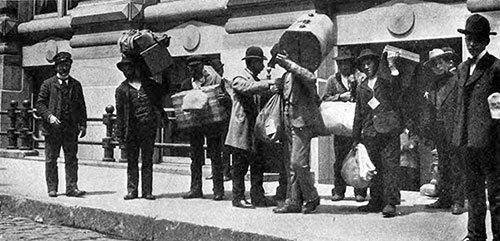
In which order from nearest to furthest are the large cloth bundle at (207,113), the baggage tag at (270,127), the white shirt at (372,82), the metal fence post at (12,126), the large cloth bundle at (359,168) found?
the large cloth bundle at (359,168)
the baggage tag at (270,127)
the white shirt at (372,82)
the large cloth bundle at (207,113)
the metal fence post at (12,126)

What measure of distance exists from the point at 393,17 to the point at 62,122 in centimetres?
524

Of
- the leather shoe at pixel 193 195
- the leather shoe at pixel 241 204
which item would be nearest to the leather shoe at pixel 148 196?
the leather shoe at pixel 193 195

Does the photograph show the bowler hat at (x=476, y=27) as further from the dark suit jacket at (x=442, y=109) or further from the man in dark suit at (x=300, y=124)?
the man in dark suit at (x=300, y=124)

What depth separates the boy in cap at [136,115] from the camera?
8.16 metres

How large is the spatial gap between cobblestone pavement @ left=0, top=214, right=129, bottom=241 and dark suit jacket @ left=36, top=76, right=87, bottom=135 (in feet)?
4.52

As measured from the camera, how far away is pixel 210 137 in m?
8.30

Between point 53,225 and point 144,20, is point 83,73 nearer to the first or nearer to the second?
point 144,20

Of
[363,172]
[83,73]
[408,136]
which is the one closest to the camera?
[363,172]

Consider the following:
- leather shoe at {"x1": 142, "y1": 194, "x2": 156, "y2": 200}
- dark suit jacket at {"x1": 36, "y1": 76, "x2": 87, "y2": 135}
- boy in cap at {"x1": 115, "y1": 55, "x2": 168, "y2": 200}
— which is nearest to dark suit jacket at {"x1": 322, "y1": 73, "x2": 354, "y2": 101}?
boy in cap at {"x1": 115, "y1": 55, "x2": 168, "y2": 200}

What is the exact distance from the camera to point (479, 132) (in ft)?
17.3

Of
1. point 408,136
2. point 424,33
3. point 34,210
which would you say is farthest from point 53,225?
point 424,33

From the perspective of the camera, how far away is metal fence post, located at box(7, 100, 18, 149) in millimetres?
13859

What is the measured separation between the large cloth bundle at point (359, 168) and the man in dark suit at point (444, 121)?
1015 millimetres

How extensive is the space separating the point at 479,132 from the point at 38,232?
174 inches
